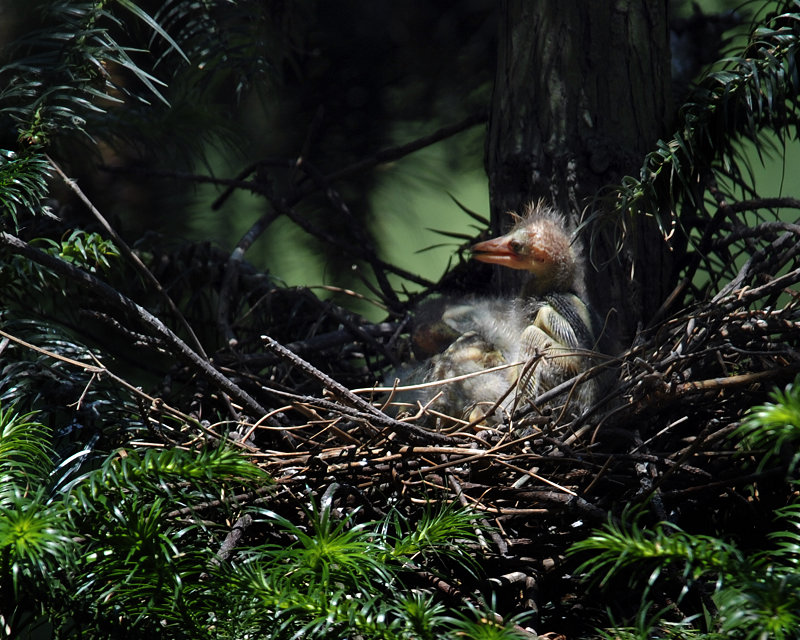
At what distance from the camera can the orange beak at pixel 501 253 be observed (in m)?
1.34

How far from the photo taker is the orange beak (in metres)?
1.34

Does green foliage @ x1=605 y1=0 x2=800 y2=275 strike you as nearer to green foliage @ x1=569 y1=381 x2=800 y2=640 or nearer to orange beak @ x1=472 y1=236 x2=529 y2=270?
orange beak @ x1=472 y1=236 x2=529 y2=270

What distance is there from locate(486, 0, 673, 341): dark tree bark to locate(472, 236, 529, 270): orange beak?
11 centimetres

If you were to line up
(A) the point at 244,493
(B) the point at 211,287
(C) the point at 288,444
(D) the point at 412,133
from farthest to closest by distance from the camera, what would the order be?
(D) the point at 412,133
(B) the point at 211,287
(C) the point at 288,444
(A) the point at 244,493

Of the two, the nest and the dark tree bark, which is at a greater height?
the dark tree bark

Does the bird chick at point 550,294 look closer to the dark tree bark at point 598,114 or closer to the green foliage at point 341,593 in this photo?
the dark tree bark at point 598,114

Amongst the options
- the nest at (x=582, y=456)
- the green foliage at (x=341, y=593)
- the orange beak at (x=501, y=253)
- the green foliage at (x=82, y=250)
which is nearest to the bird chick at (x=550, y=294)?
the orange beak at (x=501, y=253)

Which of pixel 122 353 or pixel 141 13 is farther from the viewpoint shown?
pixel 122 353

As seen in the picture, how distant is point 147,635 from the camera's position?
2.58 ft

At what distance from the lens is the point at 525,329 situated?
1.32m

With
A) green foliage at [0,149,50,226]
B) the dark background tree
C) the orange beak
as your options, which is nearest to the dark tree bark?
the dark background tree

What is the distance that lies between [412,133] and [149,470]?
122cm

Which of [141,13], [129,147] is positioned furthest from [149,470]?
[129,147]

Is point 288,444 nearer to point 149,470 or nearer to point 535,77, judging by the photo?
point 149,470
